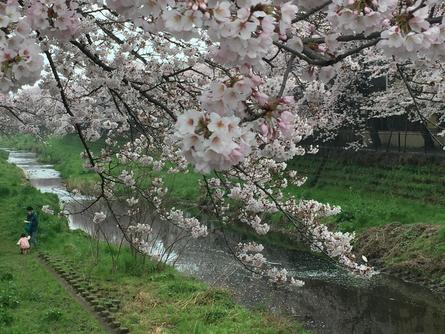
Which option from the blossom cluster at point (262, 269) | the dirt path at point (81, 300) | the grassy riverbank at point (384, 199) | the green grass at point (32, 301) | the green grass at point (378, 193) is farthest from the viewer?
the green grass at point (378, 193)

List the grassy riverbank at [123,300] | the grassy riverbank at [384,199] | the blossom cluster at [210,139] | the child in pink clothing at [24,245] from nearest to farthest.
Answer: the blossom cluster at [210,139] < the grassy riverbank at [123,300] < the child in pink clothing at [24,245] < the grassy riverbank at [384,199]

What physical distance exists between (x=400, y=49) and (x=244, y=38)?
83 centimetres

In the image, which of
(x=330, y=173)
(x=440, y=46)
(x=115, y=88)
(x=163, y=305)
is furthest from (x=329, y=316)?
(x=330, y=173)

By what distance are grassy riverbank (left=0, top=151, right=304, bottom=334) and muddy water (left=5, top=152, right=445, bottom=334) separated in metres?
1.28

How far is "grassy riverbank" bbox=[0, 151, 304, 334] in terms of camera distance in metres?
8.45

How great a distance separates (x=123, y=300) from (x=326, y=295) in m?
5.21

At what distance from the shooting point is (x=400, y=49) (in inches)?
97.2

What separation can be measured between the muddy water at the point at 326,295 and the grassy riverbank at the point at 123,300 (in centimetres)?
128

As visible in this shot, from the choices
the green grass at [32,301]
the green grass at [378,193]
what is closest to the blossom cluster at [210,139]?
the green grass at [32,301]

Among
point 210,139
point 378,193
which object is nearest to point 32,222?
point 210,139

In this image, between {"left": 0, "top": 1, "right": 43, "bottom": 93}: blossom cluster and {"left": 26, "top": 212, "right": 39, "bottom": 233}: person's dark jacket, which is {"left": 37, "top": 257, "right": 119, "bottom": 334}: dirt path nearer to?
{"left": 26, "top": 212, "right": 39, "bottom": 233}: person's dark jacket

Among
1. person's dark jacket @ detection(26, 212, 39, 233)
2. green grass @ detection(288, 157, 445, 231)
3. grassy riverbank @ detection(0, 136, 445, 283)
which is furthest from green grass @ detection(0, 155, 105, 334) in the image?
green grass @ detection(288, 157, 445, 231)

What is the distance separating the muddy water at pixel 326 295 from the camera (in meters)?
11.0

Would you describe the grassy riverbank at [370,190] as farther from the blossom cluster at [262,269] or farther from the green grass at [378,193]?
the blossom cluster at [262,269]
